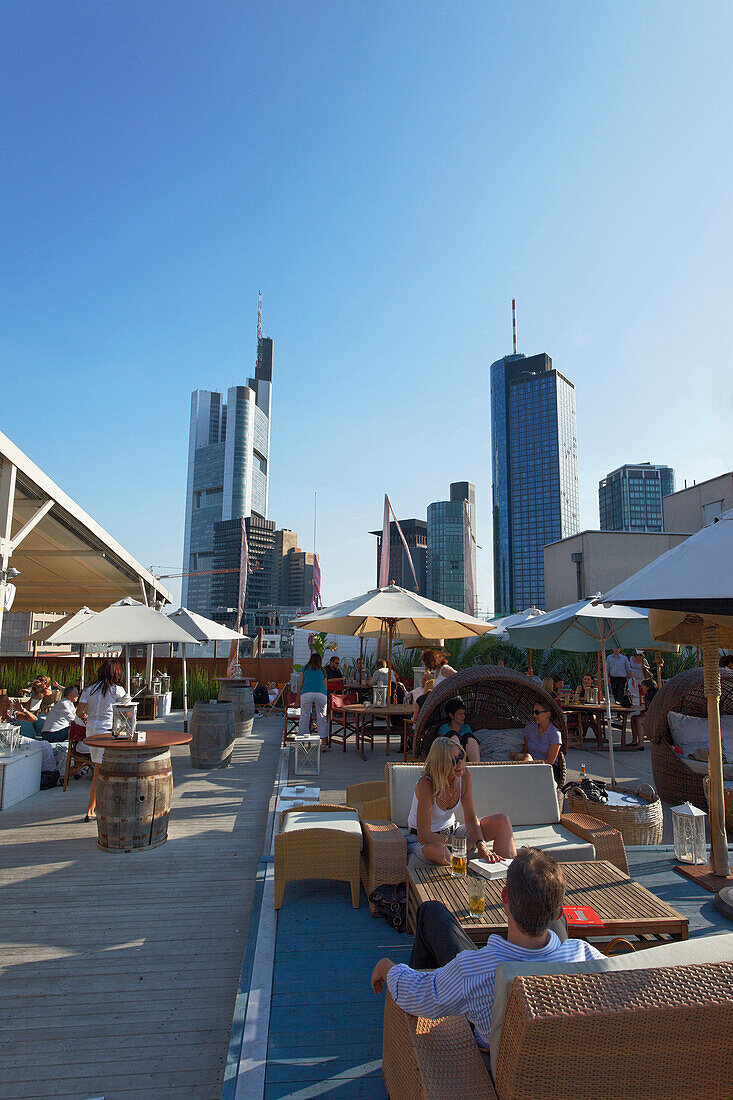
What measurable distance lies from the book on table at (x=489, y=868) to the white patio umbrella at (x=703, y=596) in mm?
1485

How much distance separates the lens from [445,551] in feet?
371

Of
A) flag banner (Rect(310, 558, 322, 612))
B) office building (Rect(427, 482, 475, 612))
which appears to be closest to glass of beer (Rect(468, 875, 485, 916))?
flag banner (Rect(310, 558, 322, 612))

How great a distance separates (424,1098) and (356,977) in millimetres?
1328

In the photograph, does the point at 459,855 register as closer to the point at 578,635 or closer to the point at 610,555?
the point at 578,635

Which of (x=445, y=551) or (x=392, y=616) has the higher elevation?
(x=445, y=551)

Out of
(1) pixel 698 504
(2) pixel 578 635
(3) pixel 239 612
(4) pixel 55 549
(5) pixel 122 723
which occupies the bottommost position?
(5) pixel 122 723

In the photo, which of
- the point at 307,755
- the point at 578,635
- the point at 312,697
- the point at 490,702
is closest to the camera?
the point at 490,702

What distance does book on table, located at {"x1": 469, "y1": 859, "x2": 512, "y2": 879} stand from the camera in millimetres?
3160

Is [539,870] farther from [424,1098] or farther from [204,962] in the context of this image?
[204,962]

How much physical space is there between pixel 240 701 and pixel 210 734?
2629 millimetres

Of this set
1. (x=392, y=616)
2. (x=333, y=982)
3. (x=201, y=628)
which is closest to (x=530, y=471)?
(x=201, y=628)

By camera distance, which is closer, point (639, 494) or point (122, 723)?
point (122, 723)

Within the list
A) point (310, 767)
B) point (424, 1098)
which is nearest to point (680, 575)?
point (424, 1098)

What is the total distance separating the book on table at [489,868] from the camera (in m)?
3.16
